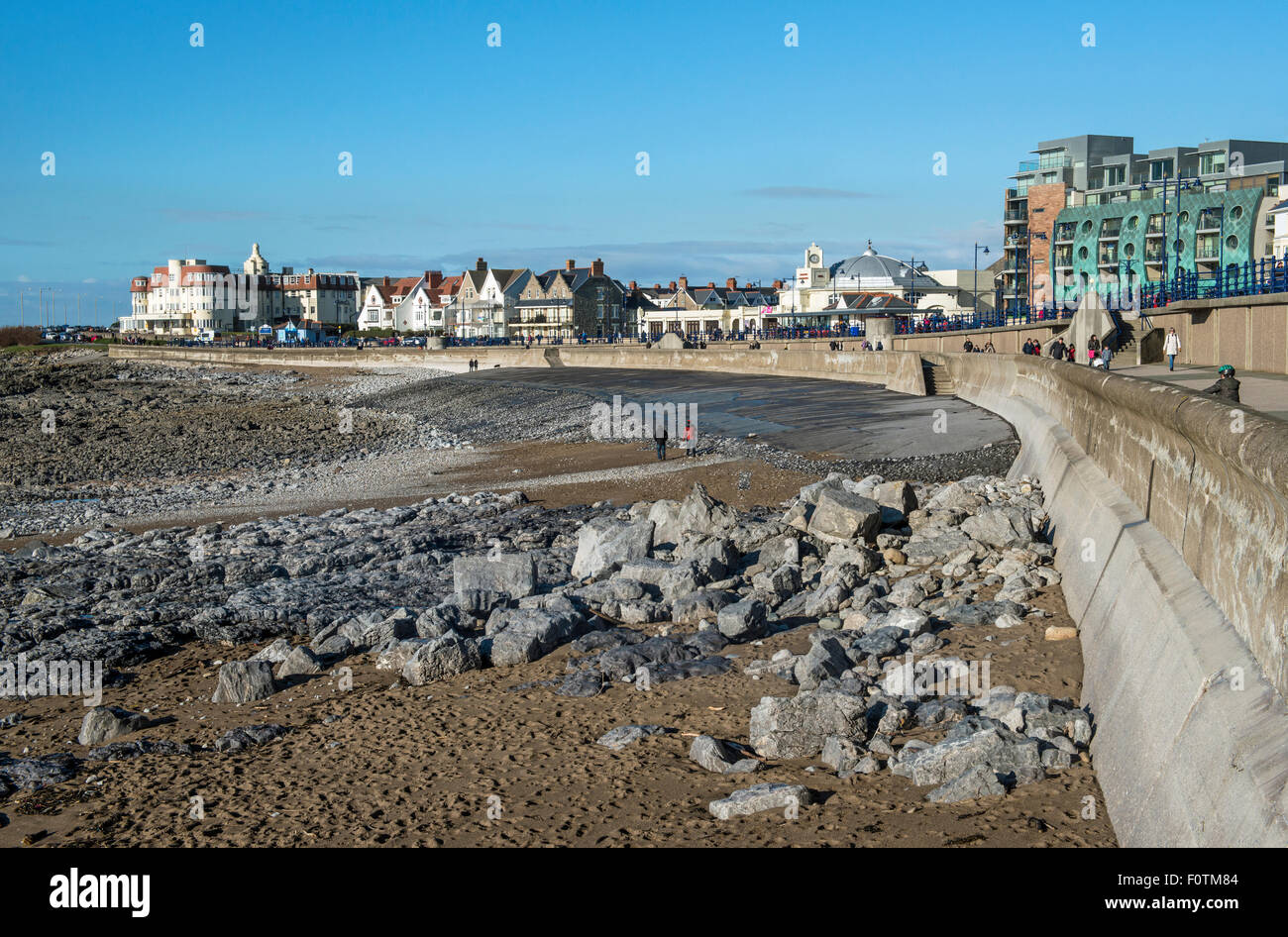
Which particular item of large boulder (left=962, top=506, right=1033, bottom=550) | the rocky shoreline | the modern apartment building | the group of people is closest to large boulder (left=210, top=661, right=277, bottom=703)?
the rocky shoreline

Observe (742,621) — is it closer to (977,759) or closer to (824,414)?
(977,759)

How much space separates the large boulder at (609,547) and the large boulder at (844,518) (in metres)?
1.74

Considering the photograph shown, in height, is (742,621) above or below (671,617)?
above

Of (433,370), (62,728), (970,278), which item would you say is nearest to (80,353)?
(433,370)

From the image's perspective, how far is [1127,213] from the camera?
290 ft

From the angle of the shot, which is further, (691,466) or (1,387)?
(1,387)

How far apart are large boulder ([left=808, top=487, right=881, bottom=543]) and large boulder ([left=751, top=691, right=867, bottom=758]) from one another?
4.40 m

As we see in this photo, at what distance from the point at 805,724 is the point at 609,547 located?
5.24 m

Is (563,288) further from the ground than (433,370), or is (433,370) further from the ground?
(563,288)

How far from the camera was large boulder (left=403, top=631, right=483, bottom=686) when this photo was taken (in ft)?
27.2

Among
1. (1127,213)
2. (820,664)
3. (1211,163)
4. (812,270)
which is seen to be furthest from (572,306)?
(820,664)

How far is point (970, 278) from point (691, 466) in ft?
337
